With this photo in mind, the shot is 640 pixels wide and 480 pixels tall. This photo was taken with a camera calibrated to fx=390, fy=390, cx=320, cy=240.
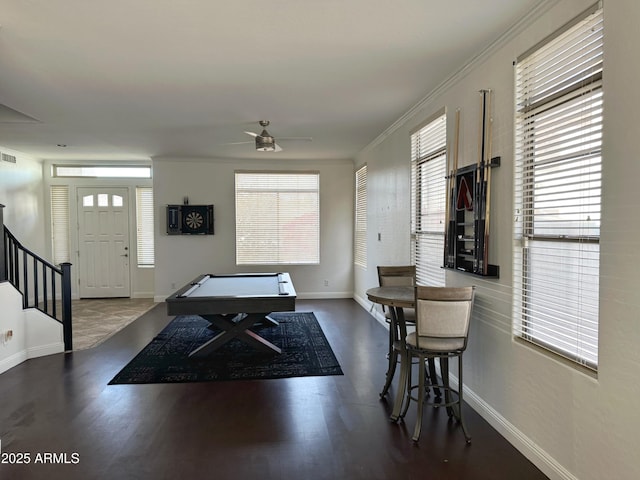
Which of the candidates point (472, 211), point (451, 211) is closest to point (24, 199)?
point (451, 211)

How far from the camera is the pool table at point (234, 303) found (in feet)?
12.2

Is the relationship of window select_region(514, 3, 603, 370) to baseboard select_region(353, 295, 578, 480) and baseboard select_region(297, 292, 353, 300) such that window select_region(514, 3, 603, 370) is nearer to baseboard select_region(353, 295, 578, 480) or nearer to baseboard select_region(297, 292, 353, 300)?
baseboard select_region(353, 295, 578, 480)

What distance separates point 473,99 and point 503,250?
1.21 m

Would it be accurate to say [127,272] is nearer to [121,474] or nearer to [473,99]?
[121,474]

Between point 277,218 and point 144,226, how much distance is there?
2572mm

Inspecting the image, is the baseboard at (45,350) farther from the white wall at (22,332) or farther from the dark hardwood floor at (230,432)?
the dark hardwood floor at (230,432)

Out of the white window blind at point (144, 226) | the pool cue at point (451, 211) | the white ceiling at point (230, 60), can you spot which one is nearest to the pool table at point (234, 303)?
the pool cue at point (451, 211)

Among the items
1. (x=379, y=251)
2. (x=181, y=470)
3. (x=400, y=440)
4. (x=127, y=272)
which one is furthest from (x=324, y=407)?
(x=127, y=272)

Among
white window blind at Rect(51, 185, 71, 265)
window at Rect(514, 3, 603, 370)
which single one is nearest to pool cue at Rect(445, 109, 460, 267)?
window at Rect(514, 3, 603, 370)

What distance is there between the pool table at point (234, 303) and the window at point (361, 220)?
1.98 meters

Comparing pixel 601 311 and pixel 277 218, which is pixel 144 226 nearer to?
pixel 277 218

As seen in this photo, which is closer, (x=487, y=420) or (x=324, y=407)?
(x=487, y=420)

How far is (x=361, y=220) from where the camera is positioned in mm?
6934

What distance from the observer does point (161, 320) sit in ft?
18.9
